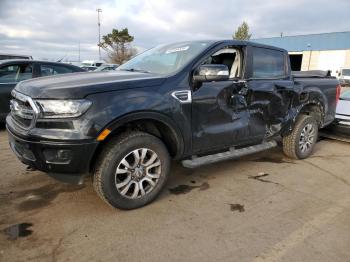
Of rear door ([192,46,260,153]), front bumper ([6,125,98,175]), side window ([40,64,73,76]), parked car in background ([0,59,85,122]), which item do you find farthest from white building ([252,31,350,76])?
front bumper ([6,125,98,175])

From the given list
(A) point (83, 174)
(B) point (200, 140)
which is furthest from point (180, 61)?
(A) point (83, 174)

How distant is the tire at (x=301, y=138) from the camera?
531 centimetres

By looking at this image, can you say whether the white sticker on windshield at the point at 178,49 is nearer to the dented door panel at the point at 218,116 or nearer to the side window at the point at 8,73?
the dented door panel at the point at 218,116

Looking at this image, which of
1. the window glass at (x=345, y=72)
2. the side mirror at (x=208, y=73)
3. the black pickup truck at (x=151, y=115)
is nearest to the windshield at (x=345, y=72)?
the window glass at (x=345, y=72)

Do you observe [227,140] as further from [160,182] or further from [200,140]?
[160,182]

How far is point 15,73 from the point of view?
7.09 metres

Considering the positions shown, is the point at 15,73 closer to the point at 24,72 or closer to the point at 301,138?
the point at 24,72

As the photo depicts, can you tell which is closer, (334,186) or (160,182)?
(160,182)

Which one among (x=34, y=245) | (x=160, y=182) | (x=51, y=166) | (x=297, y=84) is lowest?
(x=34, y=245)

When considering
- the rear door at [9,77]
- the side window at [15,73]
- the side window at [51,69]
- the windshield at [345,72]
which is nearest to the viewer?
the rear door at [9,77]

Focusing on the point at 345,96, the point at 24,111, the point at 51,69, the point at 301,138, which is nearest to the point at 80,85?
the point at 24,111

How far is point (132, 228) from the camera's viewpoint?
313cm

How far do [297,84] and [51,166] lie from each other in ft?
12.6

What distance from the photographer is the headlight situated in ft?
9.62
